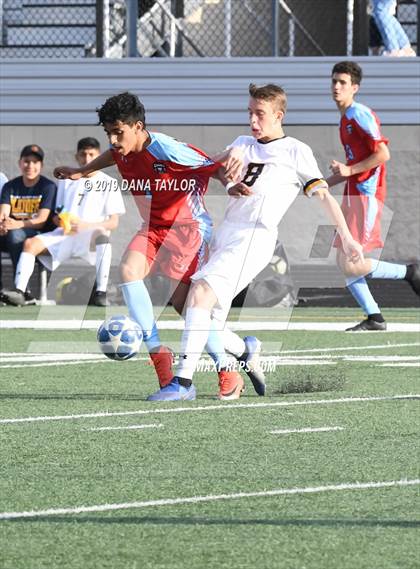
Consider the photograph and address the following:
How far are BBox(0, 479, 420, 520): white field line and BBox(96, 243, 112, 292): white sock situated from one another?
10.2 meters

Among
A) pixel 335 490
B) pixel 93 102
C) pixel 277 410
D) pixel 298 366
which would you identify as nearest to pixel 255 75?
pixel 93 102

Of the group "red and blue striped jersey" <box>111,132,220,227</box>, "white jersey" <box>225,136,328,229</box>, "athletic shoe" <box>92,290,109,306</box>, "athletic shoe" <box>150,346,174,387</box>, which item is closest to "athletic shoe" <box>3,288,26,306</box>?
"athletic shoe" <box>92,290,109,306</box>

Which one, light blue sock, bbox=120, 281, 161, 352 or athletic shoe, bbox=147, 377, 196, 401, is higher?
light blue sock, bbox=120, 281, 161, 352

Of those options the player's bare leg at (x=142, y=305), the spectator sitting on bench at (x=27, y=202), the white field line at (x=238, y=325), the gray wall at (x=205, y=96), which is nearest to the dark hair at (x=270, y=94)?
the player's bare leg at (x=142, y=305)

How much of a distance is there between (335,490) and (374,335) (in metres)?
6.96

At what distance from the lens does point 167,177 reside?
8258mm

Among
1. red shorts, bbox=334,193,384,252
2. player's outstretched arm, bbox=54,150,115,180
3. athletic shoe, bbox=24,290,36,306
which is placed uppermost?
player's outstretched arm, bbox=54,150,115,180

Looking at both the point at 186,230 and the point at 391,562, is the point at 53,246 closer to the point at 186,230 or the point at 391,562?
the point at 186,230

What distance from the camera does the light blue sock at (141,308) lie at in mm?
8242

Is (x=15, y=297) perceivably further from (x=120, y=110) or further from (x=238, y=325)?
(x=120, y=110)

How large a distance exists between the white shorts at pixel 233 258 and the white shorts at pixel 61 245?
23.3 ft

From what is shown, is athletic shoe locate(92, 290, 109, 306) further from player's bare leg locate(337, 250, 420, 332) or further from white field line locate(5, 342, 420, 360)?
white field line locate(5, 342, 420, 360)

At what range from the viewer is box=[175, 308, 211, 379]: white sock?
804cm

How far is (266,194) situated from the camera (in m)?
8.64
